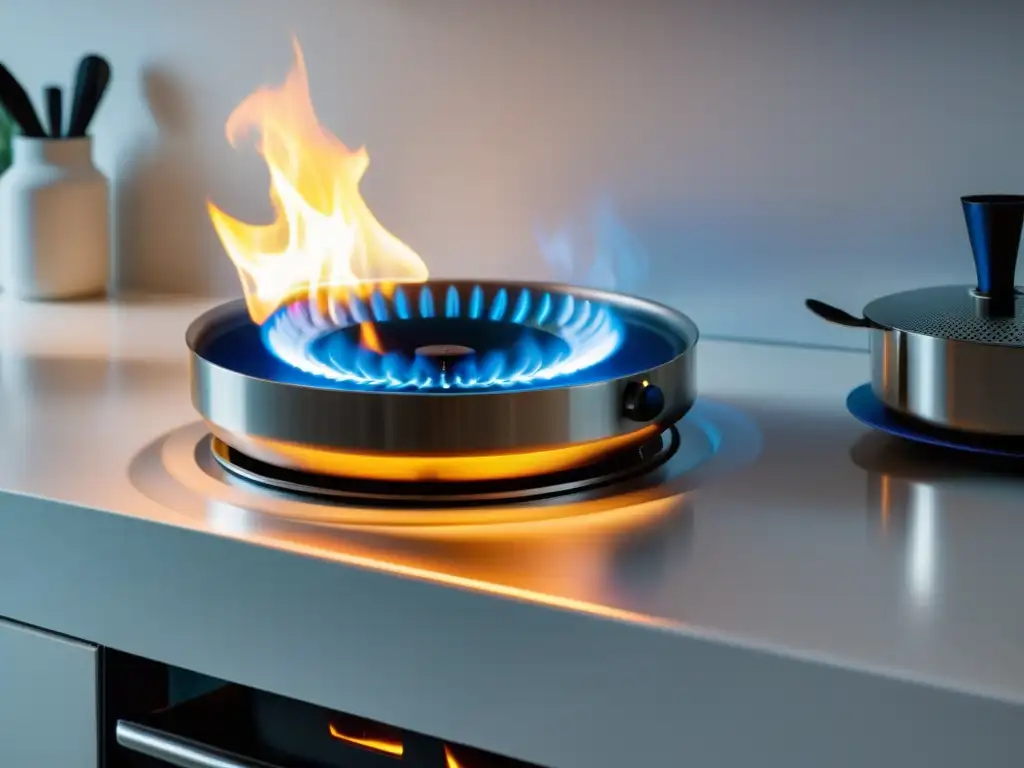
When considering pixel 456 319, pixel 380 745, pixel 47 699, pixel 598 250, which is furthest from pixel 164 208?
pixel 380 745

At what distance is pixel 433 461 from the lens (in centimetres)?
86

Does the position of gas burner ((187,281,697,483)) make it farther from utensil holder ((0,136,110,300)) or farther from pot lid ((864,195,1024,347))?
utensil holder ((0,136,110,300))

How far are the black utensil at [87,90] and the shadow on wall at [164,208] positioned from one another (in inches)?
2.6

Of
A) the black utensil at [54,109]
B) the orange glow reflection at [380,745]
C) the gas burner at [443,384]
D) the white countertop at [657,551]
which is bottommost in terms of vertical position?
the orange glow reflection at [380,745]

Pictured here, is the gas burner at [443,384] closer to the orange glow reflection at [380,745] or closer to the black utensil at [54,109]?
the orange glow reflection at [380,745]

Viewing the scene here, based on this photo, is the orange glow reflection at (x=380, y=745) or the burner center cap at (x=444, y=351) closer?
the orange glow reflection at (x=380, y=745)

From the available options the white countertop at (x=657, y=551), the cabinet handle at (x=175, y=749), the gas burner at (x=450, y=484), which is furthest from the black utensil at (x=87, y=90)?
the cabinet handle at (x=175, y=749)

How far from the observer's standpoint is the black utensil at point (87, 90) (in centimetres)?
157

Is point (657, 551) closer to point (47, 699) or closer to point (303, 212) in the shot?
point (47, 699)

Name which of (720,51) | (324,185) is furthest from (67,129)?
(720,51)

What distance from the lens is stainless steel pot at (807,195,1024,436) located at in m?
0.91

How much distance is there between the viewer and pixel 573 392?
2.79 feet

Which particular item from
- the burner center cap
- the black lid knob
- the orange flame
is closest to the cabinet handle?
the burner center cap

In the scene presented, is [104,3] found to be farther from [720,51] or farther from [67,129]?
[720,51]
